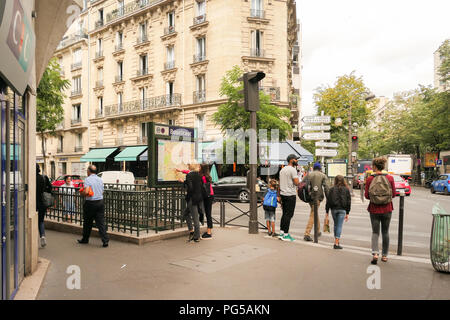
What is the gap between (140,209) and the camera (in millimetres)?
7418

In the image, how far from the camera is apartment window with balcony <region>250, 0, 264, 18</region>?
1040 inches

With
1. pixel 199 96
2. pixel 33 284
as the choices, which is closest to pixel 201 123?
pixel 199 96

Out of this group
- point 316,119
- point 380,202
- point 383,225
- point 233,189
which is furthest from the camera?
point 233,189

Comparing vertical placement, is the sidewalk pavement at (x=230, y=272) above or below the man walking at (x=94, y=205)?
below

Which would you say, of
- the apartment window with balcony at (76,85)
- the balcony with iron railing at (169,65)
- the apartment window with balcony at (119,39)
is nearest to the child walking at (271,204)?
the balcony with iron railing at (169,65)

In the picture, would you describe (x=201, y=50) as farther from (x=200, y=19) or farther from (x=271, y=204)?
(x=271, y=204)

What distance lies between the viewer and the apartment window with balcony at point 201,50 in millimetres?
27353

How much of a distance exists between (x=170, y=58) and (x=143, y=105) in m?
4.75

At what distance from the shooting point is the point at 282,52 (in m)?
26.8

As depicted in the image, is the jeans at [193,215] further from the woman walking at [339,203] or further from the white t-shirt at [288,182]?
the woman walking at [339,203]

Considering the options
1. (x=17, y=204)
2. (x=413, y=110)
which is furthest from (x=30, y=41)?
(x=413, y=110)

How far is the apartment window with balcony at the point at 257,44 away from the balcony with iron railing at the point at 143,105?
274 inches

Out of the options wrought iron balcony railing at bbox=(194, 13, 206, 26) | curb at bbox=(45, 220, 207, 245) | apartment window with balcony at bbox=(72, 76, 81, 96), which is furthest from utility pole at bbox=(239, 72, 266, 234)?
apartment window with balcony at bbox=(72, 76, 81, 96)
